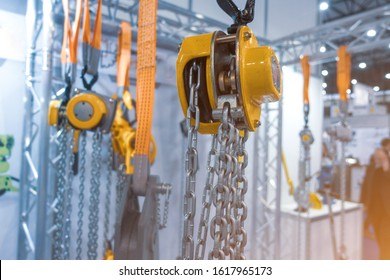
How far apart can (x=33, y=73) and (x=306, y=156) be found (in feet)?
6.06

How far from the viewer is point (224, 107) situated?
498mm

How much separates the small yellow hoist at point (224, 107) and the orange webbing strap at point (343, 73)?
4.73 feet

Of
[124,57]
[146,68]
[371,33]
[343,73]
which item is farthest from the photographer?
[371,33]

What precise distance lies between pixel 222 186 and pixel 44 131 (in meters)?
1.50

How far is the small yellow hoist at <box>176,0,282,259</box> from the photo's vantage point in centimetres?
49

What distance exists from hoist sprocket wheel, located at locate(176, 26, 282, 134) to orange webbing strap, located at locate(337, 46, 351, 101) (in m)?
1.44

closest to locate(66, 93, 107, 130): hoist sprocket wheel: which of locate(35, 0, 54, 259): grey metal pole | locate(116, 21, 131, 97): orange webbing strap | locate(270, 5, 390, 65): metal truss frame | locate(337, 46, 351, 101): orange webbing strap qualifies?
locate(116, 21, 131, 97): orange webbing strap

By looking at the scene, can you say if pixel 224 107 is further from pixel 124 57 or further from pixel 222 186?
pixel 124 57

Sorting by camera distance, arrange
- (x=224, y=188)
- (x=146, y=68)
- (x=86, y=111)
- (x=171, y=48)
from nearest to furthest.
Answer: (x=224, y=188)
(x=146, y=68)
(x=86, y=111)
(x=171, y=48)

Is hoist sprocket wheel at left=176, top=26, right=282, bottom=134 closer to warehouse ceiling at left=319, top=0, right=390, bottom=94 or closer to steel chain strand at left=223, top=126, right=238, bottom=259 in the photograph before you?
steel chain strand at left=223, top=126, right=238, bottom=259

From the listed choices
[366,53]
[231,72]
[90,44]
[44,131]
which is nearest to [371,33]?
[90,44]

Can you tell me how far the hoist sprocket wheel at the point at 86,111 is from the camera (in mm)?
1155

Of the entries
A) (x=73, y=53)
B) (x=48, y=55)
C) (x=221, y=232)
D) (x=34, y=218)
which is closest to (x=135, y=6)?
(x=48, y=55)
